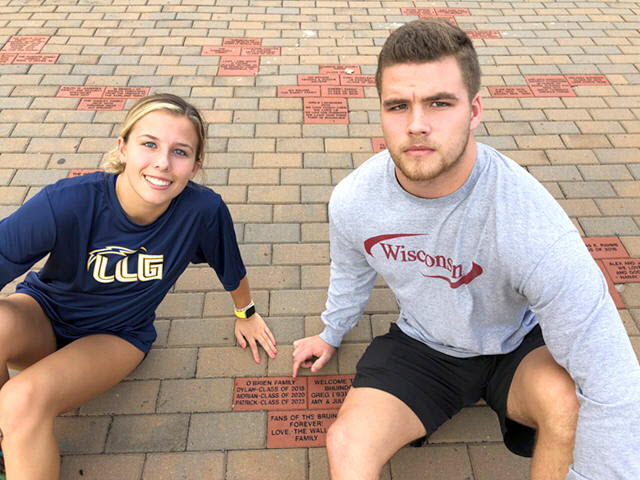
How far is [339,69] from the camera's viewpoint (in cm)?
459

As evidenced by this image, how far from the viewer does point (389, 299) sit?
9.14 ft

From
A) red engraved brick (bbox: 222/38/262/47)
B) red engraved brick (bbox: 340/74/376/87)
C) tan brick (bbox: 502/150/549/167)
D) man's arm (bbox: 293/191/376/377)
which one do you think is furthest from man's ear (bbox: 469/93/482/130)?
red engraved brick (bbox: 222/38/262/47)

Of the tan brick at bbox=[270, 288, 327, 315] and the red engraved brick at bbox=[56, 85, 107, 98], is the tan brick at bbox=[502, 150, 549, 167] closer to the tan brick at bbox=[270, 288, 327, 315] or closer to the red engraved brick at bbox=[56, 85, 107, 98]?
the tan brick at bbox=[270, 288, 327, 315]

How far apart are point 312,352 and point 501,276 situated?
111 cm

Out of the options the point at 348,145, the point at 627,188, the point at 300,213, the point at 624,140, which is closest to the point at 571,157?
the point at 627,188

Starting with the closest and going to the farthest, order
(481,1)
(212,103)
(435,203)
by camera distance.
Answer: (435,203) < (212,103) < (481,1)

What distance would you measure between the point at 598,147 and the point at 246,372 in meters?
3.25

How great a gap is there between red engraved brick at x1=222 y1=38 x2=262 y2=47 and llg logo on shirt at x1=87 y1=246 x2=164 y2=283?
348 centimetres

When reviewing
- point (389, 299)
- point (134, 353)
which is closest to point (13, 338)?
point (134, 353)

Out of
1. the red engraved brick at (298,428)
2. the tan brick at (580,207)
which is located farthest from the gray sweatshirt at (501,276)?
the tan brick at (580,207)

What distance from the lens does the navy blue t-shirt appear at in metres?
1.82

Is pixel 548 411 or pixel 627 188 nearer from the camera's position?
pixel 548 411

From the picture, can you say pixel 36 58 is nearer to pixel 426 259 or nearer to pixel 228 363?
pixel 228 363

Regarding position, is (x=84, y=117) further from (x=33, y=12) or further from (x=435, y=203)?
(x=435, y=203)
